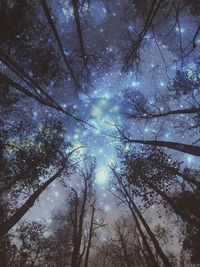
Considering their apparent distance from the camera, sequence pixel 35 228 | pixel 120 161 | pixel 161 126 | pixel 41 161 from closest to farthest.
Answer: pixel 41 161 → pixel 161 126 → pixel 120 161 → pixel 35 228

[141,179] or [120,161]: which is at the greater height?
[120,161]

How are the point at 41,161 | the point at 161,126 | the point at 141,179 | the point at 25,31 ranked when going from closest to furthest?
the point at 25,31 → the point at 41,161 → the point at 161,126 → the point at 141,179

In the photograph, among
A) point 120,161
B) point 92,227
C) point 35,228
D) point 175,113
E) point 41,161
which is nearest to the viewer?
point 175,113

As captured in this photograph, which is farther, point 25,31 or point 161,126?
point 161,126

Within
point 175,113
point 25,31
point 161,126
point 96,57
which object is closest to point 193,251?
point 161,126

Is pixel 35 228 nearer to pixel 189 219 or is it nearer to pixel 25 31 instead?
pixel 189 219

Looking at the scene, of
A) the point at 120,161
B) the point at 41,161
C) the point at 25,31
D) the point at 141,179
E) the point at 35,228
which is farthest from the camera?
the point at 35,228

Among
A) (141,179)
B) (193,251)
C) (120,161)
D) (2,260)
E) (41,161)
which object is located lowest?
(2,260)

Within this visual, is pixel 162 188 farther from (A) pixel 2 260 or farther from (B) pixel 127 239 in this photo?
(B) pixel 127 239

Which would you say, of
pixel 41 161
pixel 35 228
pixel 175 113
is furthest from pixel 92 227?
pixel 175 113
